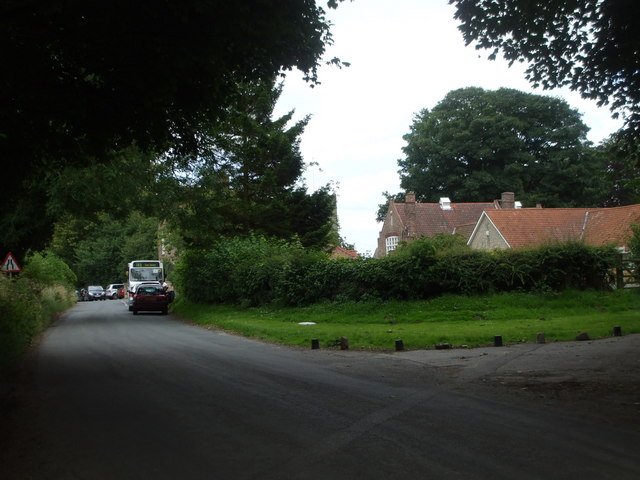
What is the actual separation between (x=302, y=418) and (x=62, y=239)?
76.9 m

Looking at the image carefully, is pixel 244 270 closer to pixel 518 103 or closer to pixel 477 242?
pixel 477 242

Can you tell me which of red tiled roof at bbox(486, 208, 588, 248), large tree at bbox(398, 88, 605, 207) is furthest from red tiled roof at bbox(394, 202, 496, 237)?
red tiled roof at bbox(486, 208, 588, 248)

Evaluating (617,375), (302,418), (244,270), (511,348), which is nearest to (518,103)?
(244,270)

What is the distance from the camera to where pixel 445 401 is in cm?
813

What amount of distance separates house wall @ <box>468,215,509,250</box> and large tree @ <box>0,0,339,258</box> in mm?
35160

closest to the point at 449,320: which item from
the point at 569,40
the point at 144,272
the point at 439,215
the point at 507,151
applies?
the point at 569,40

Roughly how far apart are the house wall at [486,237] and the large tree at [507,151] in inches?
483

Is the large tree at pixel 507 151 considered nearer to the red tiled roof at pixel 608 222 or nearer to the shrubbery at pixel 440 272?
the red tiled roof at pixel 608 222

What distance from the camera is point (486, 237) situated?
44.9 m

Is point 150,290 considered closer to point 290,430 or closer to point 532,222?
point 532,222

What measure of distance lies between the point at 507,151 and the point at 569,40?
47.8 meters

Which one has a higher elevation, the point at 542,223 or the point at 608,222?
the point at 542,223

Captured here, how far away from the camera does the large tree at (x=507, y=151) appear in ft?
183

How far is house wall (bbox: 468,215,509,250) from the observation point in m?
43.0
